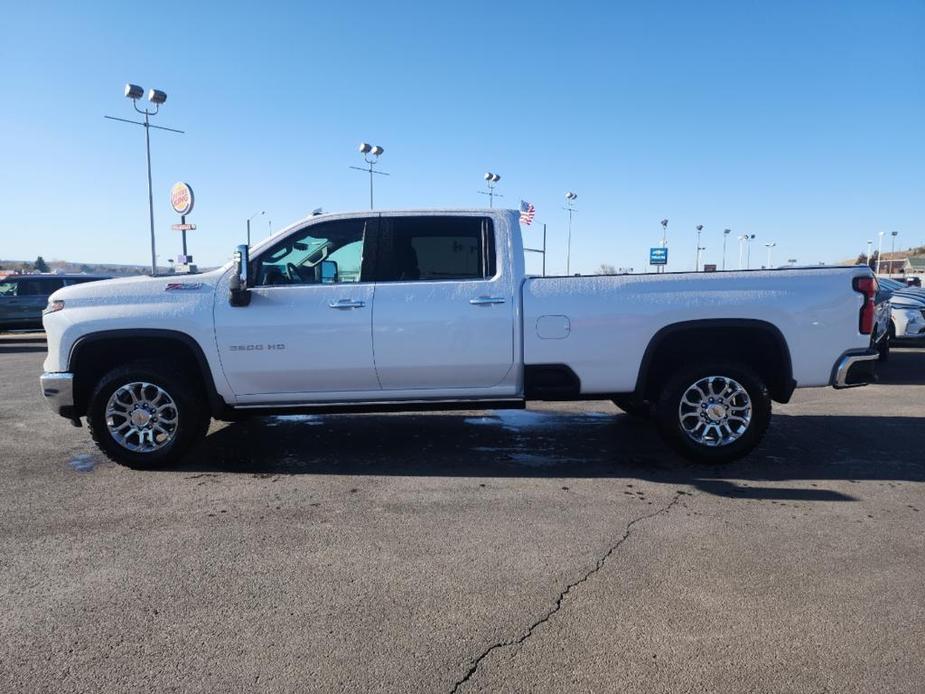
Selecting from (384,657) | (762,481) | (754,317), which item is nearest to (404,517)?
(384,657)

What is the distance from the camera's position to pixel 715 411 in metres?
5.11

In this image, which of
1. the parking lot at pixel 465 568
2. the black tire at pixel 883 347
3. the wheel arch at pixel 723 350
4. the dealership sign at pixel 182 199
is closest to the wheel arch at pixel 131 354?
the parking lot at pixel 465 568

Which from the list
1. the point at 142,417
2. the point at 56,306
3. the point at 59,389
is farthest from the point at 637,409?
the point at 56,306

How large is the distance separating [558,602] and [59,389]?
13.7 ft

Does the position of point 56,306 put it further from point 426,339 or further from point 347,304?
point 426,339

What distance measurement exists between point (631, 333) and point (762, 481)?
1.46 metres

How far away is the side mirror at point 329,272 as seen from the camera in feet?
17.0

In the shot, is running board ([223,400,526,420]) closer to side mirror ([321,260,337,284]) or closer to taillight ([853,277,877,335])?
side mirror ([321,260,337,284])

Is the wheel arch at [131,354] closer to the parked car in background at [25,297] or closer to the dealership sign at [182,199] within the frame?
the parked car in background at [25,297]

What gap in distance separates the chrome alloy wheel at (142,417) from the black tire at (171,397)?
0.03 meters

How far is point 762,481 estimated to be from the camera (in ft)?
15.7

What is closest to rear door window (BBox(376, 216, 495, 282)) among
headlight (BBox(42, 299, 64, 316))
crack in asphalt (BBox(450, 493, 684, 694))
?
crack in asphalt (BBox(450, 493, 684, 694))

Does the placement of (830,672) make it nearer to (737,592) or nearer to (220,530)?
(737,592)

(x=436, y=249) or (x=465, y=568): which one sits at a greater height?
(x=436, y=249)
